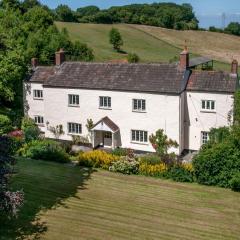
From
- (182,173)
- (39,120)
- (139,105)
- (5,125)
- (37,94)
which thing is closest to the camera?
(182,173)

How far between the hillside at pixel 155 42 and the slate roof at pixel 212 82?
47.0 metres

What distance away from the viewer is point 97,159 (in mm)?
35281

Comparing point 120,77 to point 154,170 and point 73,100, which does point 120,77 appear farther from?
point 154,170

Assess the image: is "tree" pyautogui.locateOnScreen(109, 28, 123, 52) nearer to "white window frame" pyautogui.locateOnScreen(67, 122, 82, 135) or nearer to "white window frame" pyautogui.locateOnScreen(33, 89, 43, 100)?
"white window frame" pyautogui.locateOnScreen(33, 89, 43, 100)

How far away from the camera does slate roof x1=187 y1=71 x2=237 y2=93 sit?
39781 millimetres

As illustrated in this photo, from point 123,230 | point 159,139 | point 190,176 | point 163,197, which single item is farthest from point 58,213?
point 159,139

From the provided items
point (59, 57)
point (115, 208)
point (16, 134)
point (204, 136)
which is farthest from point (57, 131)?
point (115, 208)

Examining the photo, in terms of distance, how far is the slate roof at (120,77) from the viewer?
1617 inches

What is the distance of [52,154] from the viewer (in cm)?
3703

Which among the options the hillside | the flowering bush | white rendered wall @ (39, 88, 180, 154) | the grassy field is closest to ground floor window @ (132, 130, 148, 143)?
white rendered wall @ (39, 88, 180, 154)

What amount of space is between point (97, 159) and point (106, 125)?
26.5 ft

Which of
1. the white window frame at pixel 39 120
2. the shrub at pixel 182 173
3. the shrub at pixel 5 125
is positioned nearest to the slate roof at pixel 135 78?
the white window frame at pixel 39 120

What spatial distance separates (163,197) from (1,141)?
1134cm

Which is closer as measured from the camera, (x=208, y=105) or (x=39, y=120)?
(x=208, y=105)
